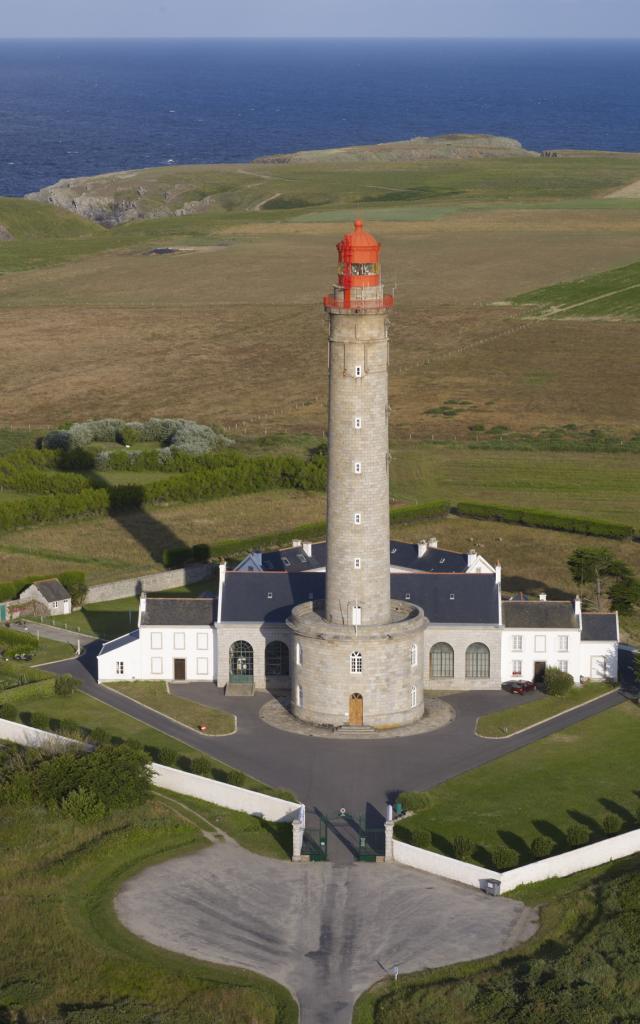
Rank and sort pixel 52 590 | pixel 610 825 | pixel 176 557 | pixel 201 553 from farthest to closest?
pixel 201 553, pixel 176 557, pixel 52 590, pixel 610 825

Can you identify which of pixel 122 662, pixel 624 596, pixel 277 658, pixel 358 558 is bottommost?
pixel 122 662

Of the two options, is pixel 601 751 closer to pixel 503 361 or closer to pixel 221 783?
→ pixel 221 783

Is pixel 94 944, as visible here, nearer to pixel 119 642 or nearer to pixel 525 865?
pixel 525 865

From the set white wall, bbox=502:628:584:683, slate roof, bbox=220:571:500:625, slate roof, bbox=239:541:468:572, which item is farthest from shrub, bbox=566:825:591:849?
slate roof, bbox=239:541:468:572

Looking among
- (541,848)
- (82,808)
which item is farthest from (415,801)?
(82,808)

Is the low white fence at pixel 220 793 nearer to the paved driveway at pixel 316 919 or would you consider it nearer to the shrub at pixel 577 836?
the paved driveway at pixel 316 919

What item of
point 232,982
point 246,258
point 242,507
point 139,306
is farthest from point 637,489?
point 246,258

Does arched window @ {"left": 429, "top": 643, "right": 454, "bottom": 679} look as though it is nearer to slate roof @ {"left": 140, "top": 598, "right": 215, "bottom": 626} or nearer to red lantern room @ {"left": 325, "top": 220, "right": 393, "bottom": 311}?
slate roof @ {"left": 140, "top": 598, "right": 215, "bottom": 626}
